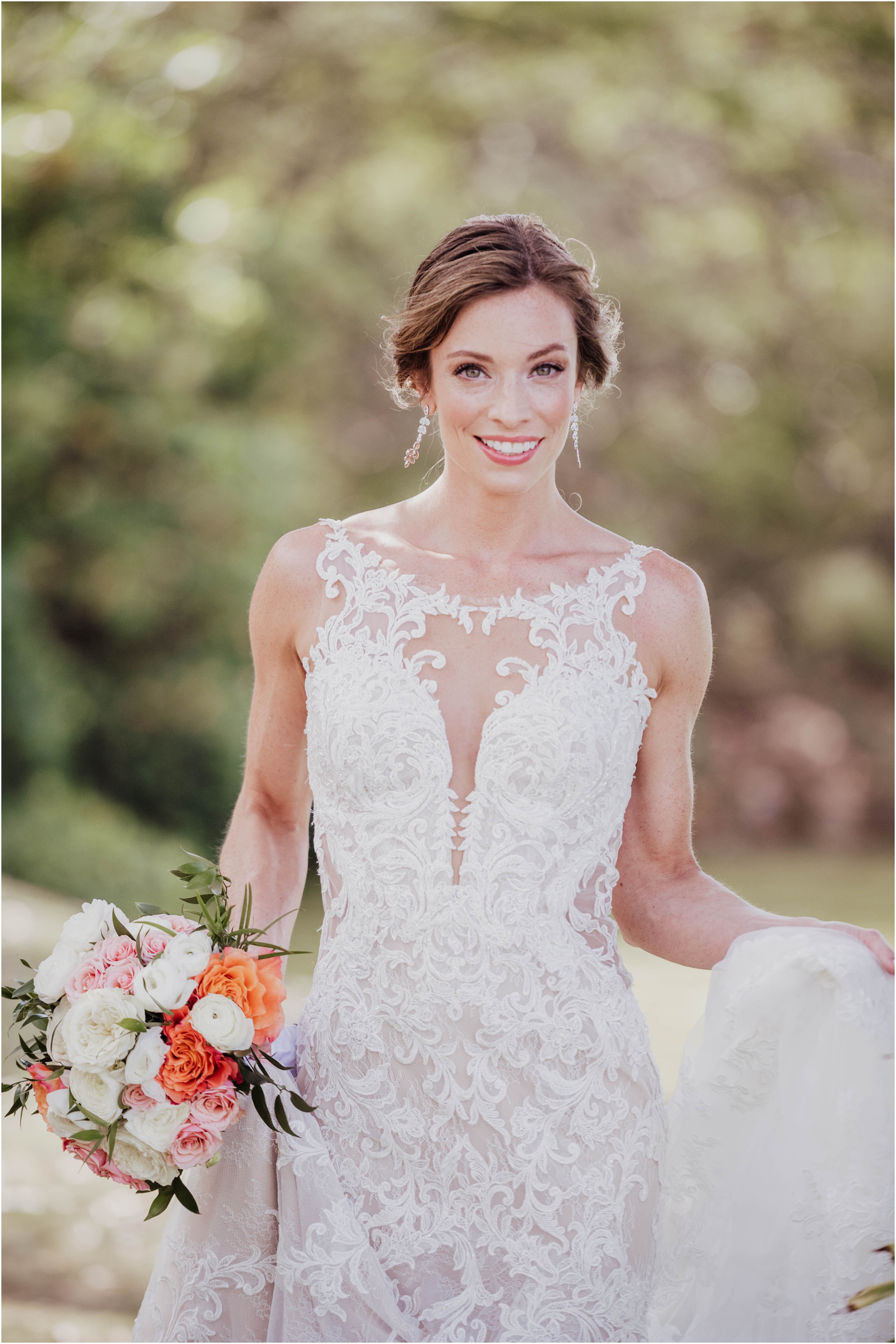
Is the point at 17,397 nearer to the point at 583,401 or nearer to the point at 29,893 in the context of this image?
the point at 29,893

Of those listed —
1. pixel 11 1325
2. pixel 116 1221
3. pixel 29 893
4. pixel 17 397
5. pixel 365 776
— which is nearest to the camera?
pixel 365 776

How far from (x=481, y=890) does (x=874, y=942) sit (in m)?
0.70

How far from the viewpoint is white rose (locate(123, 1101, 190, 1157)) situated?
2088 millimetres

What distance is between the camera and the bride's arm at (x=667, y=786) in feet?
8.77

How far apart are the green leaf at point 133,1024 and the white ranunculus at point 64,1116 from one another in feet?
0.51

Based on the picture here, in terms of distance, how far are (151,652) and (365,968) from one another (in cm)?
893

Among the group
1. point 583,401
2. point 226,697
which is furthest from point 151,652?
point 583,401

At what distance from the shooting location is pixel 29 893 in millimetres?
8305

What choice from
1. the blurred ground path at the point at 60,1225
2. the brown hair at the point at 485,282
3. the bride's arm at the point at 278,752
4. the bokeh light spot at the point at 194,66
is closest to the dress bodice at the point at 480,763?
the bride's arm at the point at 278,752

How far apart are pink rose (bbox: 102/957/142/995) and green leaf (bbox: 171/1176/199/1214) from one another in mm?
318

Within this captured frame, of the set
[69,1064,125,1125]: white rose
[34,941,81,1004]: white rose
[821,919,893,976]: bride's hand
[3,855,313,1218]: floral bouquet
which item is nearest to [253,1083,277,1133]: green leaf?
[3,855,313,1218]: floral bouquet

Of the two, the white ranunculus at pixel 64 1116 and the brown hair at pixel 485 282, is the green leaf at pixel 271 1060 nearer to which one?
the white ranunculus at pixel 64 1116

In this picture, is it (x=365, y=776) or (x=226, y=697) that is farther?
(x=226, y=697)

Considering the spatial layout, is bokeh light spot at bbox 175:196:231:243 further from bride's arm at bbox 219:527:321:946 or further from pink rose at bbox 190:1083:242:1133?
pink rose at bbox 190:1083:242:1133
